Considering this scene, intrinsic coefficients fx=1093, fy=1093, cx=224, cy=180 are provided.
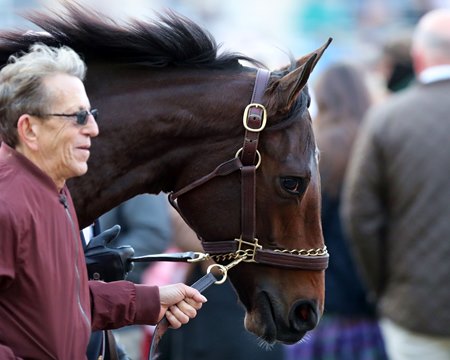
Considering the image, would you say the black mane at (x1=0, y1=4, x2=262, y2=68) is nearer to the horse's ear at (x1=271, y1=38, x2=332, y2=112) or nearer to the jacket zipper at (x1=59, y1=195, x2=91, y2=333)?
the horse's ear at (x1=271, y1=38, x2=332, y2=112)

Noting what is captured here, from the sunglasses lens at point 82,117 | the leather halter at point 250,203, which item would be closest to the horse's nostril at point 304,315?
the leather halter at point 250,203

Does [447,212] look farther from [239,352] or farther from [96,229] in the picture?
[96,229]

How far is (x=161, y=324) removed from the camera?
3.30 metres

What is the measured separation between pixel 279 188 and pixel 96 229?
76cm

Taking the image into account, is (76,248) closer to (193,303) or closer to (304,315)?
(193,303)

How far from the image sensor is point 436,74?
5910 millimetres

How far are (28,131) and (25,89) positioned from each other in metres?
0.11

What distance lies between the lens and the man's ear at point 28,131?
2855mm

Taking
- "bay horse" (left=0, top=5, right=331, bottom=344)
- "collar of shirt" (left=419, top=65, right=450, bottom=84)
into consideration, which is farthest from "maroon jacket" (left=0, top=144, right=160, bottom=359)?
"collar of shirt" (left=419, top=65, right=450, bottom=84)

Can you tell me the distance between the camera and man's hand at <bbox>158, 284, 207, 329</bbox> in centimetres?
323

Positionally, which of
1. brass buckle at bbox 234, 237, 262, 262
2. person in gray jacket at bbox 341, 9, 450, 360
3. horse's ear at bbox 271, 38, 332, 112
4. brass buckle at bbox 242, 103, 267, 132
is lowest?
person in gray jacket at bbox 341, 9, 450, 360

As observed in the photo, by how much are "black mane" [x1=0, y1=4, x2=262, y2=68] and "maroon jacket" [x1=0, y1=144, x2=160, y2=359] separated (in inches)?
29.9

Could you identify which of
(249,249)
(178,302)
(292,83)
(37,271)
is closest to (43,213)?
(37,271)

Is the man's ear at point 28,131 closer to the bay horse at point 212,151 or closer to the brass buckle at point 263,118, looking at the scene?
the bay horse at point 212,151
